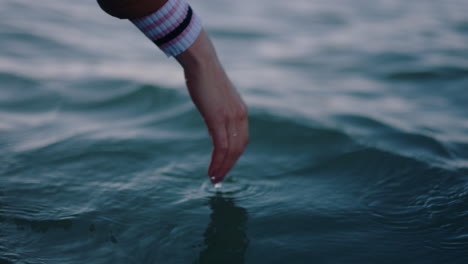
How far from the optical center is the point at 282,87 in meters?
3.80

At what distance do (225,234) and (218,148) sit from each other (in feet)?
1.22

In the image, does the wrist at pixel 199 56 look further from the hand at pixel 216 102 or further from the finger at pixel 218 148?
the finger at pixel 218 148

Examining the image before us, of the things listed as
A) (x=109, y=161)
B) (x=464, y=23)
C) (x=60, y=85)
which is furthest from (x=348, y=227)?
(x=464, y=23)

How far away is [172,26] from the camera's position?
1416 millimetres

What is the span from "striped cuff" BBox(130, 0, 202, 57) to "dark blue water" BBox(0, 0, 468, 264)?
0.73 metres

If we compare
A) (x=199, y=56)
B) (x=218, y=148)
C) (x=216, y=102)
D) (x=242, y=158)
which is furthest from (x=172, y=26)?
(x=242, y=158)

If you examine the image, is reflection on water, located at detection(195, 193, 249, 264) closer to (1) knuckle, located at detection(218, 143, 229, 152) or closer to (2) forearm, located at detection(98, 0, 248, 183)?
(2) forearm, located at detection(98, 0, 248, 183)

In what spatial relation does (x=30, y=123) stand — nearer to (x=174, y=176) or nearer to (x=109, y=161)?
(x=109, y=161)

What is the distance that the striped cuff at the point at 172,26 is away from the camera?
139 cm

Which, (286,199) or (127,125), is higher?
(127,125)

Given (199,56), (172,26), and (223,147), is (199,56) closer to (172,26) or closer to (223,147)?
(172,26)

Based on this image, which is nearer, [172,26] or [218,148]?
[172,26]

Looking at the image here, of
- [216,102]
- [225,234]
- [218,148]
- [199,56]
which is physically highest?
[199,56]

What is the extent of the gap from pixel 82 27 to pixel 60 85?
7.11 ft
